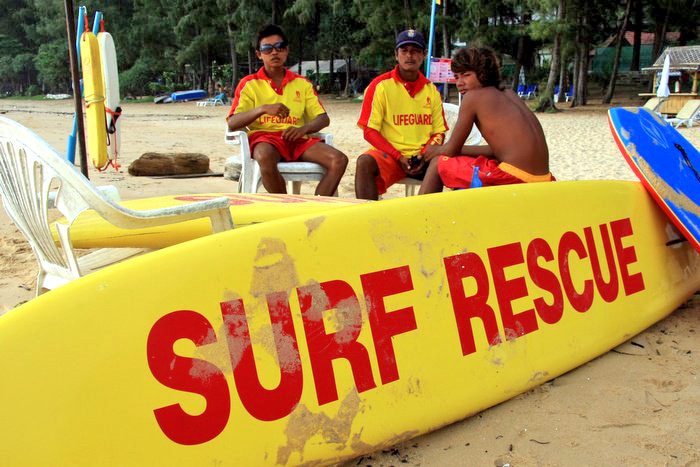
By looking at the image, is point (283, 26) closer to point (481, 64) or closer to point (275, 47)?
point (275, 47)

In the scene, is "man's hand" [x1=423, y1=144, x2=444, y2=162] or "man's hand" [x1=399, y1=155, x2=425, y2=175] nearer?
"man's hand" [x1=423, y1=144, x2=444, y2=162]

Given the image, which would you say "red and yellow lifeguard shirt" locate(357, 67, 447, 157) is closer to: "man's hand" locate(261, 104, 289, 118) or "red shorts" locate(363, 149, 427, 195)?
"red shorts" locate(363, 149, 427, 195)

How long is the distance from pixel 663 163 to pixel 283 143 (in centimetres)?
244

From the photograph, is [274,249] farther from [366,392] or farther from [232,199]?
[232,199]

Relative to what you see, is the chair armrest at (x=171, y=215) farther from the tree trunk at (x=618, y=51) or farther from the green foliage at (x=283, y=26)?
the tree trunk at (x=618, y=51)

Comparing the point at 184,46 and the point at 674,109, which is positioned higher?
the point at 184,46

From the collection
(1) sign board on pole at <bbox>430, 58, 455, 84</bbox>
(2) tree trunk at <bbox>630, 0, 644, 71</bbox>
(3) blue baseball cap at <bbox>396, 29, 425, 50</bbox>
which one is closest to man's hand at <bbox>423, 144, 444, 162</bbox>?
(3) blue baseball cap at <bbox>396, 29, 425, 50</bbox>

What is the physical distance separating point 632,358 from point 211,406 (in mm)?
1731

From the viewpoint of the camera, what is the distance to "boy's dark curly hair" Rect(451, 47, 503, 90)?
10.9 ft

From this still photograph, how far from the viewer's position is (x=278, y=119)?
173 inches

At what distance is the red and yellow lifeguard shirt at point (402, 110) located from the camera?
165 inches

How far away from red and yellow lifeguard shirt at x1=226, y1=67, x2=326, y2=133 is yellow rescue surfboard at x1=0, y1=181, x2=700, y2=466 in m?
2.43

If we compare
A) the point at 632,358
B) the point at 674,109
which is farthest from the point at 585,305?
the point at 674,109

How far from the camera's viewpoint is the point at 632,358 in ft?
8.11
